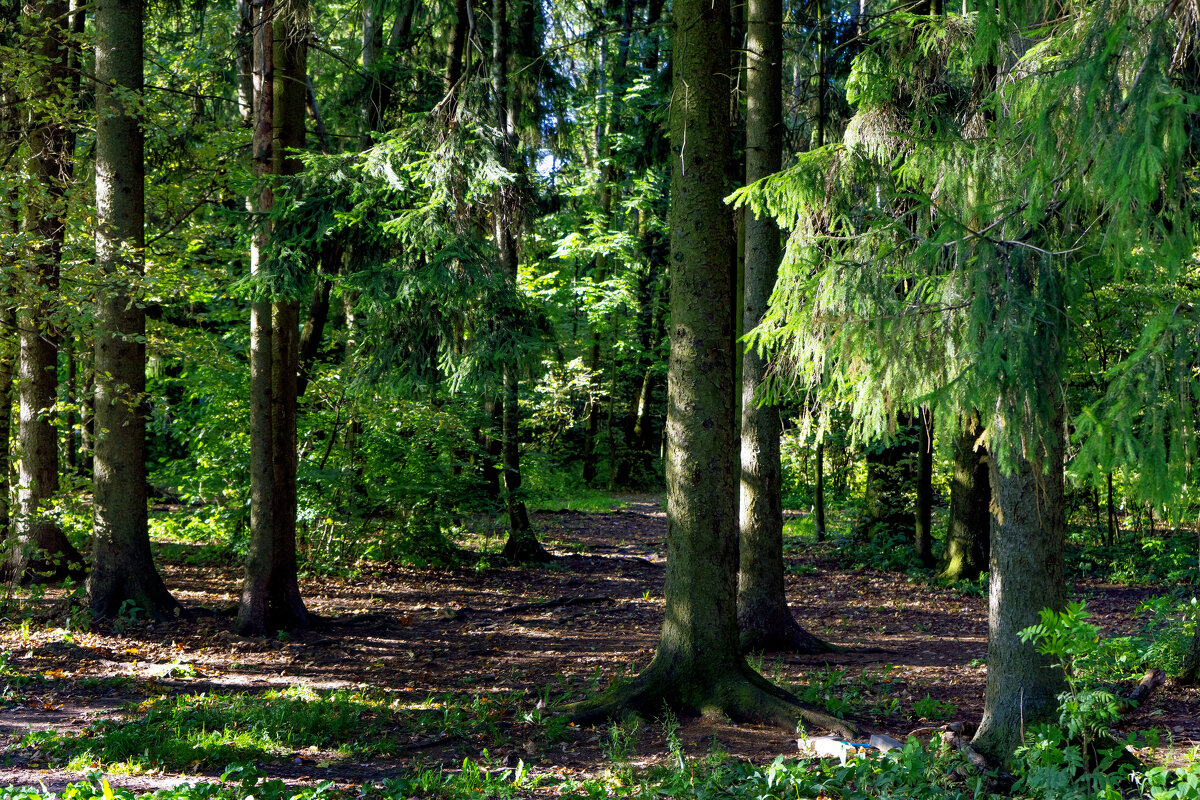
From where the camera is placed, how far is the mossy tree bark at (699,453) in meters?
5.96

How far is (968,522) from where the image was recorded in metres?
12.6

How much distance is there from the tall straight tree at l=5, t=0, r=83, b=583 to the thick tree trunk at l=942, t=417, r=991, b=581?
36.7 ft

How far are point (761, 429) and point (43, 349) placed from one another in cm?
830

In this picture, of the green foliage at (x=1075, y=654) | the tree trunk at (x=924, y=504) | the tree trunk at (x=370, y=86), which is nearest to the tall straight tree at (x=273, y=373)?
the tree trunk at (x=370, y=86)

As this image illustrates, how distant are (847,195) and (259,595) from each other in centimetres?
678

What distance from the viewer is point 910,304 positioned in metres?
4.58

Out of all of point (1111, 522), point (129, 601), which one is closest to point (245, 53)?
point (129, 601)

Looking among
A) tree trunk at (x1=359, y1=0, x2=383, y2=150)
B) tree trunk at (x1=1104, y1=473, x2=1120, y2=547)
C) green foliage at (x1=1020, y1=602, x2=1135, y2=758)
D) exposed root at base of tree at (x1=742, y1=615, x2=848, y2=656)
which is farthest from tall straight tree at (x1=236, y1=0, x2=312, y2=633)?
tree trunk at (x1=1104, y1=473, x2=1120, y2=547)

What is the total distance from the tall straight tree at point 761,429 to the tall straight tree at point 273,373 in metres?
4.70

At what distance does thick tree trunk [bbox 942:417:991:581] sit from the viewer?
12.3 m

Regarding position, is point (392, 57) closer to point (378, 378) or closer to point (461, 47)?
point (461, 47)

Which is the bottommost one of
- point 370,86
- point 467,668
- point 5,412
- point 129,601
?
point 467,668

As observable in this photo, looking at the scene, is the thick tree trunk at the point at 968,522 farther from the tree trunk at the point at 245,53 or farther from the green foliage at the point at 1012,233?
the tree trunk at the point at 245,53

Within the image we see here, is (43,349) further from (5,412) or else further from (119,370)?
(119,370)
